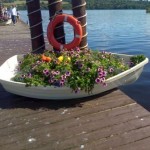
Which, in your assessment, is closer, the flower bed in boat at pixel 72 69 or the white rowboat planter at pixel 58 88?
the flower bed in boat at pixel 72 69

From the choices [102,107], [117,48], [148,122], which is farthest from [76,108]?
[117,48]

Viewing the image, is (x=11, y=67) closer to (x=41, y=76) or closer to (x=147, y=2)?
(x=41, y=76)

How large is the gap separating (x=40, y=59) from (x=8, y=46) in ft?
22.9

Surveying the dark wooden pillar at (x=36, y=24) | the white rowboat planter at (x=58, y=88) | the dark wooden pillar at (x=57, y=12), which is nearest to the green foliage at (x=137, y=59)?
the white rowboat planter at (x=58, y=88)

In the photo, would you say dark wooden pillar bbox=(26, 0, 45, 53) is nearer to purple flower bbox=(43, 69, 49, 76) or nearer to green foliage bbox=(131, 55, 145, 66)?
purple flower bbox=(43, 69, 49, 76)

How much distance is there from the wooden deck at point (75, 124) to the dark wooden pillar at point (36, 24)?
5.86 feet

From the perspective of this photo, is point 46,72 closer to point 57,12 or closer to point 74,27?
point 74,27

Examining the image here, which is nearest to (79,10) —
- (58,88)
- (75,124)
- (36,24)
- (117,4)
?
(36,24)

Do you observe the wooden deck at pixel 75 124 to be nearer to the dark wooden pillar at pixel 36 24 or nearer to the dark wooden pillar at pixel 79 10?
the dark wooden pillar at pixel 36 24

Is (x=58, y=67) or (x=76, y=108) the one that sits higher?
(x=58, y=67)

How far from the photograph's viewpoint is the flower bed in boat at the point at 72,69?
5309 millimetres

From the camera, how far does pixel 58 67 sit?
219 inches

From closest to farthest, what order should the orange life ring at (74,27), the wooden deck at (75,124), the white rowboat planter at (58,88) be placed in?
the wooden deck at (75,124) → the white rowboat planter at (58,88) → the orange life ring at (74,27)

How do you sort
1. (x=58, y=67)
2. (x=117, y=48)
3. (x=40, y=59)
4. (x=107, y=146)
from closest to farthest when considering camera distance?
(x=107, y=146)
(x=58, y=67)
(x=40, y=59)
(x=117, y=48)
